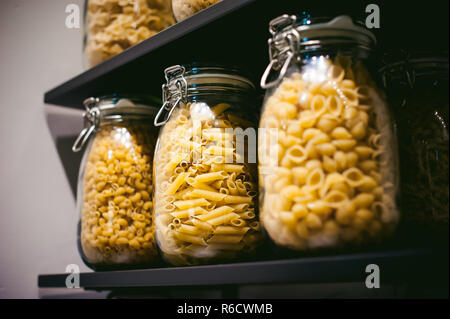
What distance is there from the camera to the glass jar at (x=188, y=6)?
87 cm

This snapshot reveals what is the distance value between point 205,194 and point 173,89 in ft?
0.80

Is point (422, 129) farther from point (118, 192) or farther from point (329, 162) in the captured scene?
point (118, 192)

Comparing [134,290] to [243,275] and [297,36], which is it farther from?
[297,36]

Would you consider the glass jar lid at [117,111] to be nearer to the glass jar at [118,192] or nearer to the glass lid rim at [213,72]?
the glass jar at [118,192]

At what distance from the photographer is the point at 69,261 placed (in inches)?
48.8

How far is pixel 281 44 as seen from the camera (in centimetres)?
69

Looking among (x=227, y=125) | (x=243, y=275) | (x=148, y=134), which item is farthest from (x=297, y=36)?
(x=148, y=134)

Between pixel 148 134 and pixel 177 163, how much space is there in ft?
0.82

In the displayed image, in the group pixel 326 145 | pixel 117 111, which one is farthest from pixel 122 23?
pixel 326 145

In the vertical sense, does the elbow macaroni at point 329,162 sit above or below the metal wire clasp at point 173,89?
below

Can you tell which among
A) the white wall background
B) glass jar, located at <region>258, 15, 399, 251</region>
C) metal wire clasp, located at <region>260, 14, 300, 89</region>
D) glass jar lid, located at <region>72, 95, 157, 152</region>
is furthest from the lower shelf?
the white wall background

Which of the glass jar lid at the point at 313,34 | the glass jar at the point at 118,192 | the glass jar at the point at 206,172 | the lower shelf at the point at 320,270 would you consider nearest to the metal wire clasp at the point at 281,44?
the glass jar lid at the point at 313,34

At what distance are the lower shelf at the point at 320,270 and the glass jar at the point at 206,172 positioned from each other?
4cm

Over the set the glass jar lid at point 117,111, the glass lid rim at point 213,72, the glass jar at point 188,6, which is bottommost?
the glass jar lid at point 117,111
